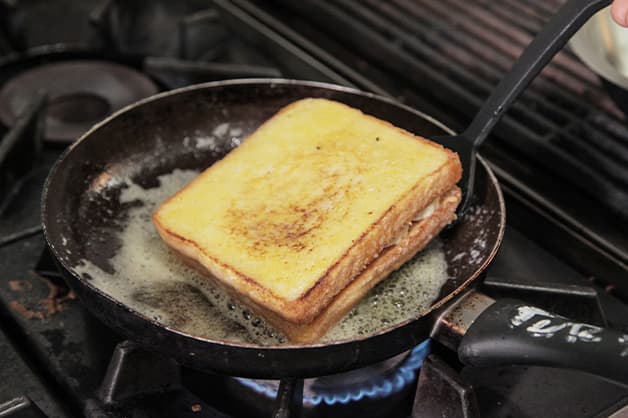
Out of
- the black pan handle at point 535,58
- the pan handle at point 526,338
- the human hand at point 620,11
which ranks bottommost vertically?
the pan handle at point 526,338

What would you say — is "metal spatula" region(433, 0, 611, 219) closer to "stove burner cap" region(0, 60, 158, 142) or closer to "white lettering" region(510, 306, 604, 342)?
"white lettering" region(510, 306, 604, 342)

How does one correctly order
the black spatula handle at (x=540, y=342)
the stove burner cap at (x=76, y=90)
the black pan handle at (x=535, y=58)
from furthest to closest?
the stove burner cap at (x=76, y=90), the black pan handle at (x=535, y=58), the black spatula handle at (x=540, y=342)

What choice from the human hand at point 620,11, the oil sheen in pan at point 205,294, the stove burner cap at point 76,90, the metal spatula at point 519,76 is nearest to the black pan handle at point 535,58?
the metal spatula at point 519,76

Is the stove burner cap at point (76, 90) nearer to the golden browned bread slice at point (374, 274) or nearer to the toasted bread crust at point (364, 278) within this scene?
the toasted bread crust at point (364, 278)

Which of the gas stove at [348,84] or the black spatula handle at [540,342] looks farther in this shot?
the gas stove at [348,84]

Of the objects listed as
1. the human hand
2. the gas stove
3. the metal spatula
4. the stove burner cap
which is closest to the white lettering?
the gas stove

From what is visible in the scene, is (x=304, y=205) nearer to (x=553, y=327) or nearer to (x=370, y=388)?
(x=370, y=388)

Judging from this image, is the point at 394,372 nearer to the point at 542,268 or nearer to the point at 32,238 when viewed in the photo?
the point at 542,268

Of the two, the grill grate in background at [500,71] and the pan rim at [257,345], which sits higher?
the grill grate in background at [500,71]
